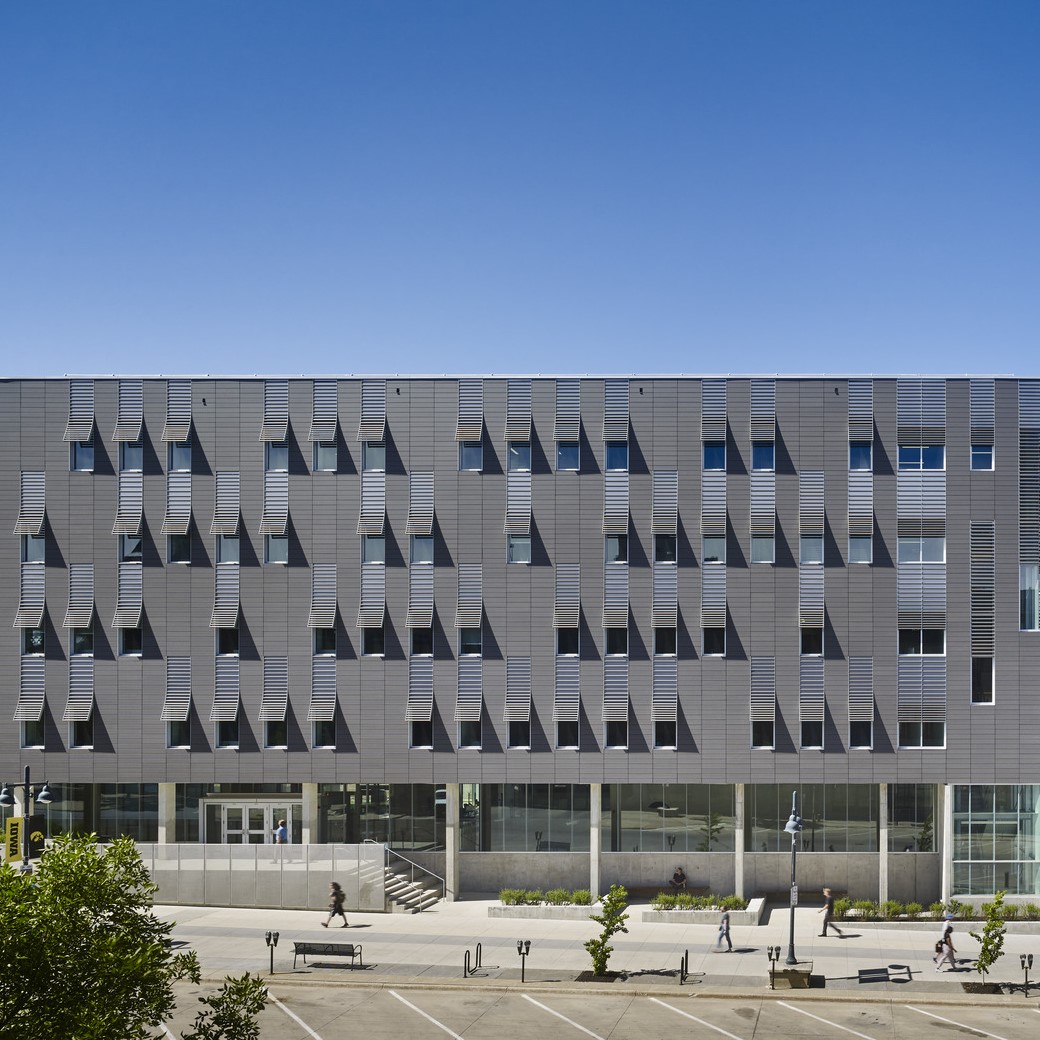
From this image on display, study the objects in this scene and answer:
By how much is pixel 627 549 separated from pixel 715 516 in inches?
159

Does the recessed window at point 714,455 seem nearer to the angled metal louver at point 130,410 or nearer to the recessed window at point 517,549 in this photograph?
the recessed window at point 517,549

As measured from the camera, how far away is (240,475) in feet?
167

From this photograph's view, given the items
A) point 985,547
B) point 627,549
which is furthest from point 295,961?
point 985,547

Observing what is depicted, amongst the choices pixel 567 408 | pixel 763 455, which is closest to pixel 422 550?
pixel 567 408

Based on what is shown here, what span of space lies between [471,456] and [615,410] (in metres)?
6.56

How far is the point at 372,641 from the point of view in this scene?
166 ft

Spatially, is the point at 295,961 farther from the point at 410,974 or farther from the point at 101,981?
the point at 101,981

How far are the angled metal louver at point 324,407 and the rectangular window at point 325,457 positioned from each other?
11.9 inches

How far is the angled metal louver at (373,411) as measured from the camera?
167ft

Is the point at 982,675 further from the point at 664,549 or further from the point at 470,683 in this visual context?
the point at 470,683

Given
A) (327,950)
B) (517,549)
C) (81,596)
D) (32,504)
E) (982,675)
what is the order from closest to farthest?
(327,950), (982,675), (81,596), (517,549), (32,504)

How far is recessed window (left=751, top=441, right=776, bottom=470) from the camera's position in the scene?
5066 cm

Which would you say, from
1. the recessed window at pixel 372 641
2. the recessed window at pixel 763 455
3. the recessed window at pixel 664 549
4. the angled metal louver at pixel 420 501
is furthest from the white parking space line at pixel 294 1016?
the recessed window at pixel 763 455

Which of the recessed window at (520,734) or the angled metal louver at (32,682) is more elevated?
the angled metal louver at (32,682)
